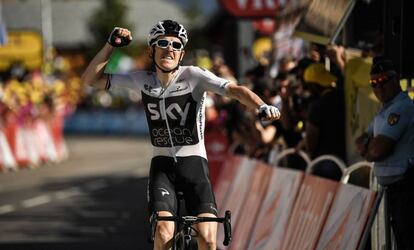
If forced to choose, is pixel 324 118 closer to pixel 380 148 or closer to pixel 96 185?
pixel 380 148

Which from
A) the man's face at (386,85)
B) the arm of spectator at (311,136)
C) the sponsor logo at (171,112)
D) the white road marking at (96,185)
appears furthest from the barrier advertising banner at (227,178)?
the white road marking at (96,185)

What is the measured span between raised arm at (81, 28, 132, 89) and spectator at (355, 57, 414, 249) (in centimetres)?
191

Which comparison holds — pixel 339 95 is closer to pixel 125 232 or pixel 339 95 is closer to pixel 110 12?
pixel 125 232

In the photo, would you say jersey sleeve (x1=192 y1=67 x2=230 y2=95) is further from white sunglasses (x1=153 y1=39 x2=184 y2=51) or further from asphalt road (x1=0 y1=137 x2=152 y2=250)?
asphalt road (x1=0 y1=137 x2=152 y2=250)

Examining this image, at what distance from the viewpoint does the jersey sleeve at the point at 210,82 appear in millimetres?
8375

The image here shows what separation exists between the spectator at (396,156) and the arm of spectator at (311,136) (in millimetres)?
2597

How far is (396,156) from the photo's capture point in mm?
7812

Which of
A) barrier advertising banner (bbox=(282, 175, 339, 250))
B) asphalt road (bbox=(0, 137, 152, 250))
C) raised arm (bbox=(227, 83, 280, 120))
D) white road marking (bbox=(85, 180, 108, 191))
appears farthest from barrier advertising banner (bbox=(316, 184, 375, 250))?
white road marking (bbox=(85, 180, 108, 191))

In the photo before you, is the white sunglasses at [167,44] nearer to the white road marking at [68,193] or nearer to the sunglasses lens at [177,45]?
the sunglasses lens at [177,45]

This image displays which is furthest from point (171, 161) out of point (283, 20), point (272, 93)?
point (283, 20)

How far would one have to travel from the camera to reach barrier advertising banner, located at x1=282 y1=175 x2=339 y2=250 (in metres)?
9.02

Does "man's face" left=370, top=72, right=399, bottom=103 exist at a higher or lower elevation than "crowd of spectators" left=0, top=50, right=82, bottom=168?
higher

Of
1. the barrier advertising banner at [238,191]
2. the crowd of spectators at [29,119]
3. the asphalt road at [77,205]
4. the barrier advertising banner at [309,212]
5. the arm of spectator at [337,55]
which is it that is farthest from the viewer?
the crowd of spectators at [29,119]

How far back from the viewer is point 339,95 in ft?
36.6
